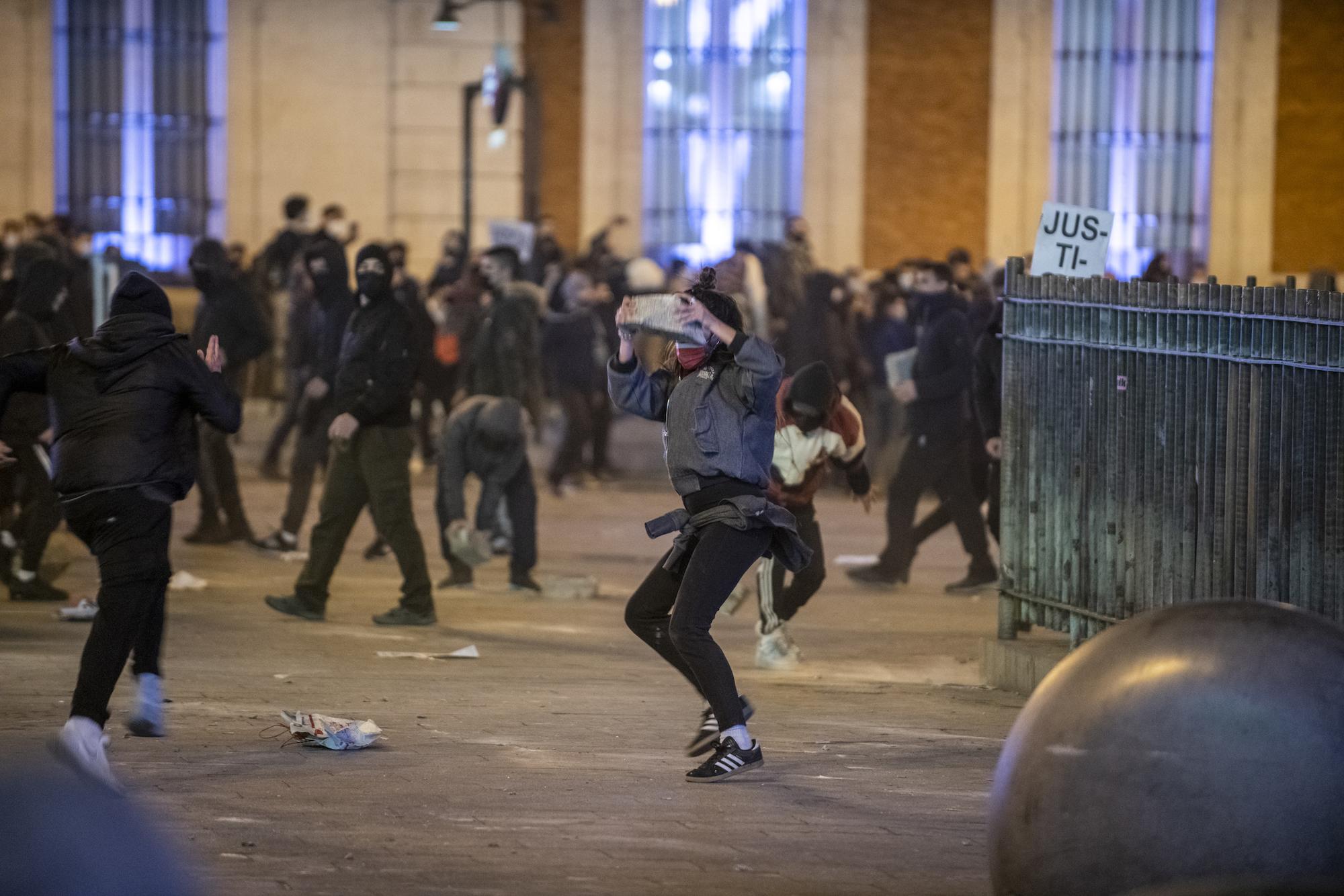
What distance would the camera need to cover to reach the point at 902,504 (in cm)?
1199

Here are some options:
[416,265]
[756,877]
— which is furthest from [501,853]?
[416,265]

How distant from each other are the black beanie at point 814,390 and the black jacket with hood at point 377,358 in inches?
84.0

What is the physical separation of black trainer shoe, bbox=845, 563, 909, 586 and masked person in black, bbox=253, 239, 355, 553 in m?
3.33

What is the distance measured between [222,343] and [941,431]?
4513mm

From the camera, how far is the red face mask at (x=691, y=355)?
695cm

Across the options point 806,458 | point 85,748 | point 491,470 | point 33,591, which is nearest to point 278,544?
point 491,470

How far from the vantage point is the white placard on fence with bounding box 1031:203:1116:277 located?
9.65 m

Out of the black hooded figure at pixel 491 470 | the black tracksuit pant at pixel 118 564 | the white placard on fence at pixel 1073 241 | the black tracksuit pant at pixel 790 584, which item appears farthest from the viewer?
the black hooded figure at pixel 491 470

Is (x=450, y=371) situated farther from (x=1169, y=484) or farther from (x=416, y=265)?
(x=1169, y=484)

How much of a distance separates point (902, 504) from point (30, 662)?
530cm

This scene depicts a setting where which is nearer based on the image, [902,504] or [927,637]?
[927,637]

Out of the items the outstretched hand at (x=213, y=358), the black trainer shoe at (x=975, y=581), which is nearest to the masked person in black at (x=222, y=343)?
the black trainer shoe at (x=975, y=581)

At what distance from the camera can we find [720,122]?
24906mm

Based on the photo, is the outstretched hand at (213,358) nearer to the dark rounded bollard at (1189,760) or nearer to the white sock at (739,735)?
the white sock at (739,735)
